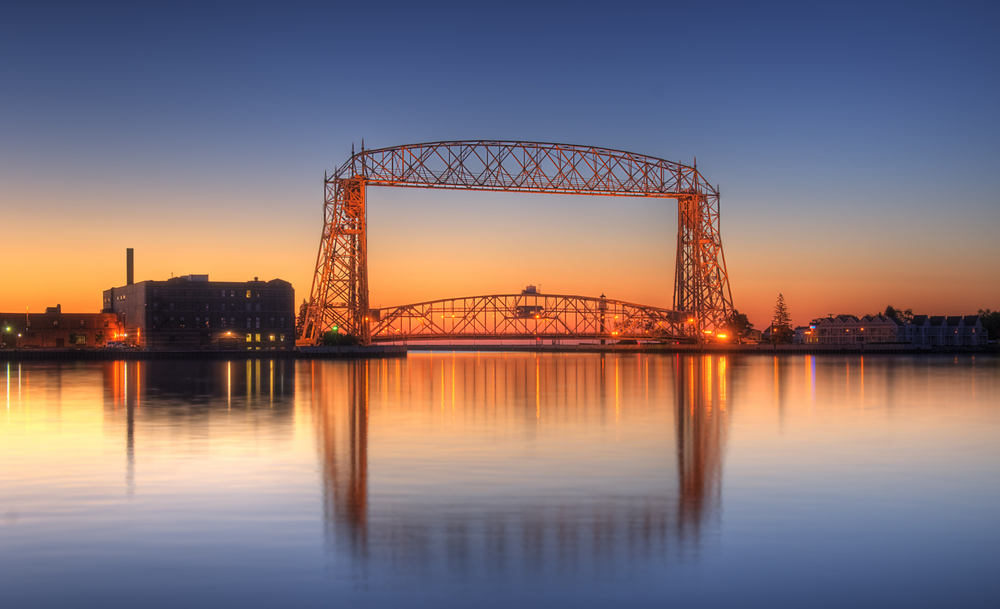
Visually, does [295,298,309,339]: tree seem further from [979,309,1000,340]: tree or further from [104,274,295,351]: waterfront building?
[979,309,1000,340]: tree

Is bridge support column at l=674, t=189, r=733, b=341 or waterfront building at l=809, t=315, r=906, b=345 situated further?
waterfront building at l=809, t=315, r=906, b=345

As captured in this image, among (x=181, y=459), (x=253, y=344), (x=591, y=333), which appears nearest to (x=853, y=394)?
(x=181, y=459)

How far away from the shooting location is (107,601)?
5418 millimetres

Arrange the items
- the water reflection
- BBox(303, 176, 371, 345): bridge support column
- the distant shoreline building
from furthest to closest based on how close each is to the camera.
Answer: the distant shoreline building, BBox(303, 176, 371, 345): bridge support column, the water reflection

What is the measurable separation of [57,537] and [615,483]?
5.61 m

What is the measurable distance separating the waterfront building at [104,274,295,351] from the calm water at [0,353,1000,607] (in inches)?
2603

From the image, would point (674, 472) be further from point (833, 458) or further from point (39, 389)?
point (39, 389)

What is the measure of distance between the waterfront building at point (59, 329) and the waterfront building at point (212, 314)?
5.92 meters

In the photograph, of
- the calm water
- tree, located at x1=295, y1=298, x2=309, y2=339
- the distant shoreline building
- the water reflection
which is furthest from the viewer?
the distant shoreline building

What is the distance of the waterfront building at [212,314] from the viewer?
80375 mm

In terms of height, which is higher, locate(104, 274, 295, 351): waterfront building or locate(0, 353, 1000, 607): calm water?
locate(104, 274, 295, 351): waterfront building

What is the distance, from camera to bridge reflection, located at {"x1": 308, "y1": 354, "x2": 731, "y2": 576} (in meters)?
6.57

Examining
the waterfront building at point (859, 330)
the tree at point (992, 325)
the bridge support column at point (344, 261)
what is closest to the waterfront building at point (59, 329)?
the bridge support column at point (344, 261)

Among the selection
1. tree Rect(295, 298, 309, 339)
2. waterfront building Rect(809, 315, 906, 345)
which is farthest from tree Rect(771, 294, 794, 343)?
tree Rect(295, 298, 309, 339)
